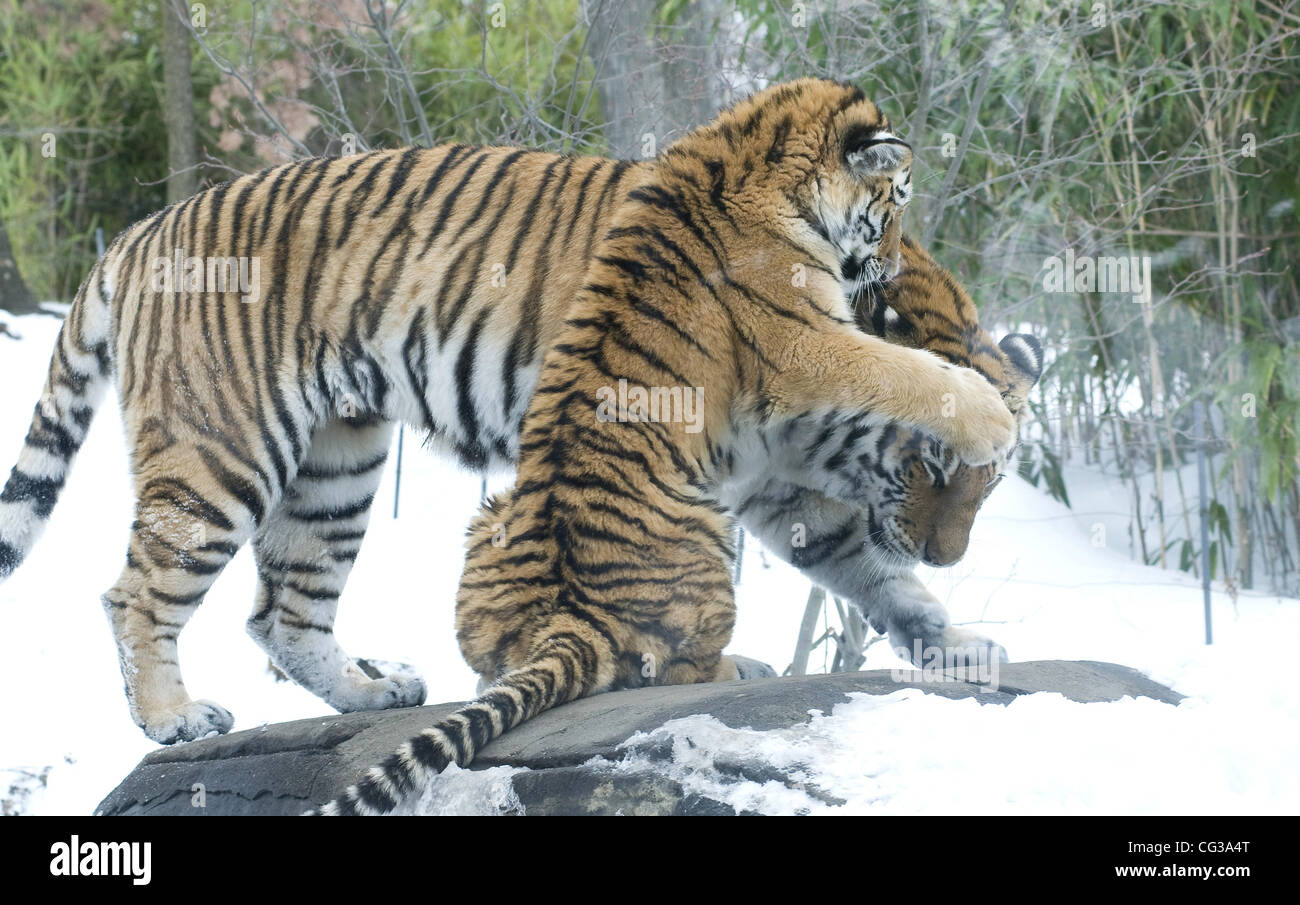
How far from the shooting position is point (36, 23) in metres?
10.1

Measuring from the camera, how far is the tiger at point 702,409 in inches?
104

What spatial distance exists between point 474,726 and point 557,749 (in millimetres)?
151

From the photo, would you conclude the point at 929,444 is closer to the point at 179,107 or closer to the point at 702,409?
the point at 702,409

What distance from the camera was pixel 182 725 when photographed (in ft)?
10.8

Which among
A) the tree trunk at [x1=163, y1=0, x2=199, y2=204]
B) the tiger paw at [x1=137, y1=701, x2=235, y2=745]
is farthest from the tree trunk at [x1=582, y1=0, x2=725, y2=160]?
the tree trunk at [x1=163, y1=0, x2=199, y2=204]

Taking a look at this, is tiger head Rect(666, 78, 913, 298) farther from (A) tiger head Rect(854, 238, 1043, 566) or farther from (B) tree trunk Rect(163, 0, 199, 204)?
(B) tree trunk Rect(163, 0, 199, 204)

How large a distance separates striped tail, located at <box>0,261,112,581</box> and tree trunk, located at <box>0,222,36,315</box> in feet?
18.9

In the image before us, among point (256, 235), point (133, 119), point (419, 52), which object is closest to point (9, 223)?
point (133, 119)

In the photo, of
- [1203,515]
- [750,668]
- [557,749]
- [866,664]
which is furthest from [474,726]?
[1203,515]

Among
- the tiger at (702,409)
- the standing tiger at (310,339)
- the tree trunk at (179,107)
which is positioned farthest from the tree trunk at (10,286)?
the tiger at (702,409)

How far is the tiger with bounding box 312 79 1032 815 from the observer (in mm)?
2652
